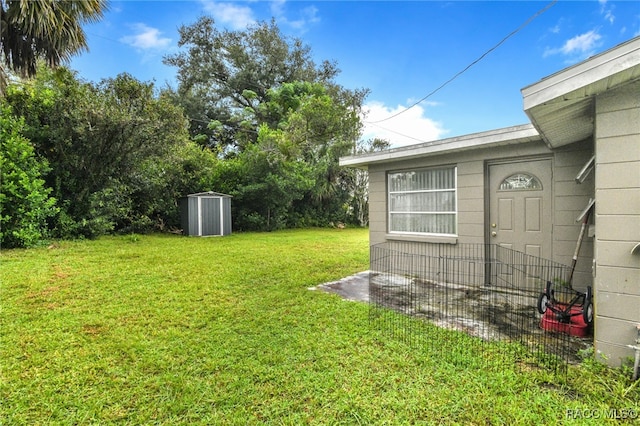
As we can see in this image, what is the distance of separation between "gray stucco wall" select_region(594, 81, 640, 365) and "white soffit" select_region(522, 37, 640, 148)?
0.15 m

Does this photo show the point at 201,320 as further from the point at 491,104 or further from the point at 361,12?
the point at 491,104

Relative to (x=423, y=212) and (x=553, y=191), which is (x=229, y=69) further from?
(x=553, y=191)

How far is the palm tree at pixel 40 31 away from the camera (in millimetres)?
5016

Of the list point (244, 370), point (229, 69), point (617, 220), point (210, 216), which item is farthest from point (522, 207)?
point (229, 69)

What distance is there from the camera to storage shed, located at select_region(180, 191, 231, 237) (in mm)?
11742

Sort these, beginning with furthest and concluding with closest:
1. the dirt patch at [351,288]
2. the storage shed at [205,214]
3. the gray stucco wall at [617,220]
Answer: the storage shed at [205,214] → the dirt patch at [351,288] → the gray stucco wall at [617,220]

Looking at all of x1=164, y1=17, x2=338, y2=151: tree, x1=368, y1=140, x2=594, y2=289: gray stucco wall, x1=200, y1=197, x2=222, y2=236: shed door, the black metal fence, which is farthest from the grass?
x1=164, y1=17, x2=338, y2=151: tree

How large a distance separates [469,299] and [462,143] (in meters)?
2.38

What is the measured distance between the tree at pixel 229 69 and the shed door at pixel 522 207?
1661 cm

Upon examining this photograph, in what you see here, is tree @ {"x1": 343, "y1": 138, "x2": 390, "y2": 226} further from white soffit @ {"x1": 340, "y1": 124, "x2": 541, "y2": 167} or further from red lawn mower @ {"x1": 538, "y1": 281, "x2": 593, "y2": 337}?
red lawn mower @ {"x1": 538, "y1": 281, "x2": 593, "y2": 337}

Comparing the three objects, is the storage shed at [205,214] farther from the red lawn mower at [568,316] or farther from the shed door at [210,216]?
the red lawn mower at [568,316]

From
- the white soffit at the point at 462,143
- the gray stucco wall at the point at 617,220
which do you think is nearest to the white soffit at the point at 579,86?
the gray stucco wall at the point at 617,220

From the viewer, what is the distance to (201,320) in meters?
3.61

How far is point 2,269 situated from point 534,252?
9.03 metres
